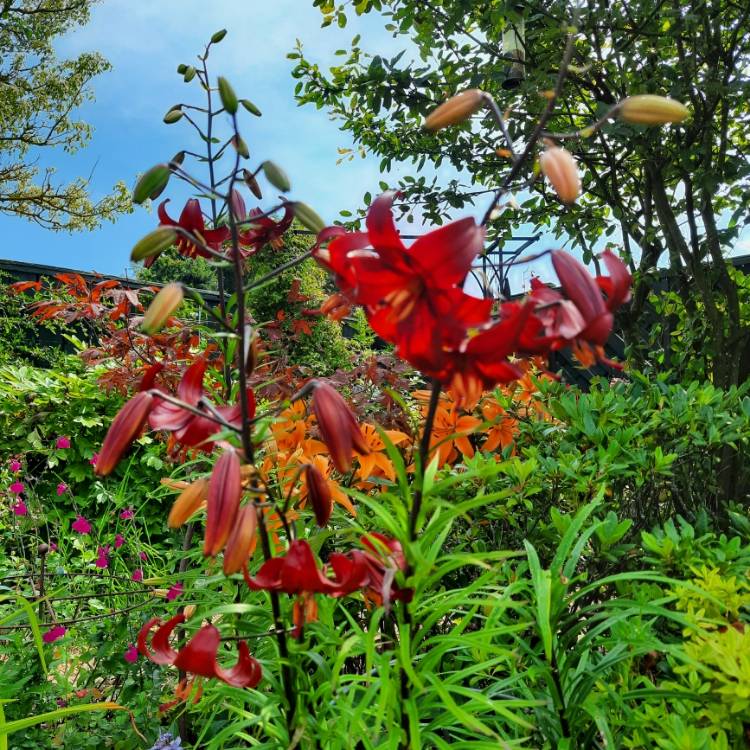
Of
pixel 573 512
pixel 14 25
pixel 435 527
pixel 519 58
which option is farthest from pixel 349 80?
pixel 14 25

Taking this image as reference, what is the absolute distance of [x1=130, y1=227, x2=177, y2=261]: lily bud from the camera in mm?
879

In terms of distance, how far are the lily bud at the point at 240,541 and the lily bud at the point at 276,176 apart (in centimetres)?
51

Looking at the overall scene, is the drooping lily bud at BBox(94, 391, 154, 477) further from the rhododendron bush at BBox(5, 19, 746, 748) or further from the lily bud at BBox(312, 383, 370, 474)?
the lily bud at BBox(312, 383, 370, 474)

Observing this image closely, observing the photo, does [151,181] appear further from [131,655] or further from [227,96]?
[131,655]

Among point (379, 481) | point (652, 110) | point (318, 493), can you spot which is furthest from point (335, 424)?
point (379, 481)

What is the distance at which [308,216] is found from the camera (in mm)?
974

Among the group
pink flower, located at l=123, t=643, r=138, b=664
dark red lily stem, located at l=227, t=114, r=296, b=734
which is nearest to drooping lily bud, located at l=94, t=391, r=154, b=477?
dark red lily stem, located at l=227, t=114, r=296, b=734

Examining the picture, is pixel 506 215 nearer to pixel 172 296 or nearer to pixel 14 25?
pixel 172 296

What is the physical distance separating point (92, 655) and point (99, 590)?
78 cm

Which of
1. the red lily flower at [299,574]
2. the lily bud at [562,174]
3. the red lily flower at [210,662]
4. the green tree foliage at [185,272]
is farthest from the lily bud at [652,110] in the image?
the green tree foliage at [185,272]

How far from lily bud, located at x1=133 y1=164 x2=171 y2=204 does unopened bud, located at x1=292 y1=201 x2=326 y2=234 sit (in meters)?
0.19

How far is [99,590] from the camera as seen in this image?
9.16ft

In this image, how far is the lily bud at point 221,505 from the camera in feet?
2.50

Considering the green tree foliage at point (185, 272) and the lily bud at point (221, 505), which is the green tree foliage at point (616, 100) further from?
the green tree foliage at point (185, 272)
